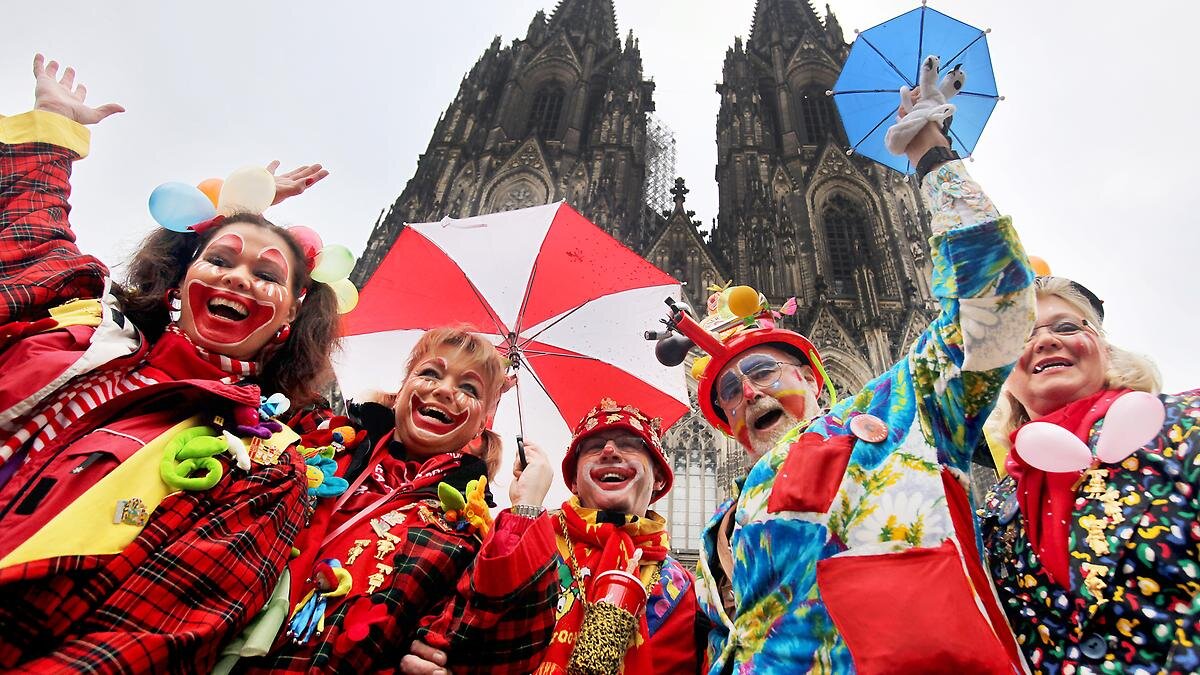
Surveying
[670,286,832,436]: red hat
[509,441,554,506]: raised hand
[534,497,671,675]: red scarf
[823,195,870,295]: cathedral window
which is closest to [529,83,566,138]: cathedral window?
[823,195,870,295]: cathedral window

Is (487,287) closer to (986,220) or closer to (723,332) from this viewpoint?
(723,332)

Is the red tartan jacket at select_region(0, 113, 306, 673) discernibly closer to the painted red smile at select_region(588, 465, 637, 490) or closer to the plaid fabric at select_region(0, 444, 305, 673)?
the plaid fabric at select_region(0, 444, 305, 673)

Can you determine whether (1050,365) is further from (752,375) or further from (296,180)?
(296,180)

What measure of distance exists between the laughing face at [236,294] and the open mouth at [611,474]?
130 cm

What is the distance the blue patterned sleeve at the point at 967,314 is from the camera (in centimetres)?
141

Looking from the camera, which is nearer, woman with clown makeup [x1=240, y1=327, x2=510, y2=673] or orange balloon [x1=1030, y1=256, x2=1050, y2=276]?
woman with clown makeup [x1=240, y1=327, x2=510, y2=673]

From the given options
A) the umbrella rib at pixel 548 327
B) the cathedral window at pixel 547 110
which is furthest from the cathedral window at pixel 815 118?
the umbrella rib at pixel 548 327

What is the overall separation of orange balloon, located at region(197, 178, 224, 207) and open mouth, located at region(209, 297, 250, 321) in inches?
21.9

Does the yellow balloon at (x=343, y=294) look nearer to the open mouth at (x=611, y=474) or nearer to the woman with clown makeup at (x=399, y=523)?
the woman with clown makeup at (x=399, y=523)

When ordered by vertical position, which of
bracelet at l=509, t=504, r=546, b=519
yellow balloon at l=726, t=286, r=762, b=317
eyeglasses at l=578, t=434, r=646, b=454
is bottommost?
bracelet at l=509, t=504, r=546, b=519

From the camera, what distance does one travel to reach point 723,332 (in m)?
2.75

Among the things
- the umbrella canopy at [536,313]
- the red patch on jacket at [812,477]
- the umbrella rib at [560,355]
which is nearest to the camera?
the red patch on jacket at [812,477]

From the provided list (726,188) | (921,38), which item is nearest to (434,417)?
(921,38)

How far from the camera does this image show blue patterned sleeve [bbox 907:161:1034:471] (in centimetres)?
141
